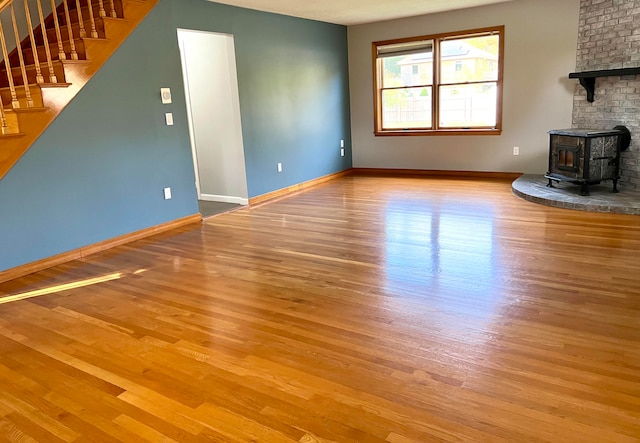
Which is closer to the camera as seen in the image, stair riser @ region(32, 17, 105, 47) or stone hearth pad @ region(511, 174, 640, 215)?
stair riser @ region(32, 17, 105, 47)

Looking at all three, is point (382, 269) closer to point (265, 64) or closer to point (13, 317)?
point (13, 317)

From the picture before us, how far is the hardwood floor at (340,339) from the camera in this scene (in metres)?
1.86

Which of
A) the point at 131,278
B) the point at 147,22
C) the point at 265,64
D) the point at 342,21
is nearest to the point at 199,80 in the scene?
the point at 265,64

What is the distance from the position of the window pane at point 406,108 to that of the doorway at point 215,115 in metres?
2.96

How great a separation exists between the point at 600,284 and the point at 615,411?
1.40 metres

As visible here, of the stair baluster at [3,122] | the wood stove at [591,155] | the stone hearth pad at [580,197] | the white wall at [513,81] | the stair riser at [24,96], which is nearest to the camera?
the stair baluster at [3,122]

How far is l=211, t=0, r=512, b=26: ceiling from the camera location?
18.0ft

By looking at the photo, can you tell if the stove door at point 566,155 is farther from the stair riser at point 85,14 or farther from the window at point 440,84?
the stair riser at point 85,14

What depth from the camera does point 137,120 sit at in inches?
180

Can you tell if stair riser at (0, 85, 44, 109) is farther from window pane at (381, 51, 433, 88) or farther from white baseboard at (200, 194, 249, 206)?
window pane at (381, 51, 433, 88)

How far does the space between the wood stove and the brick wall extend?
0.71 ft

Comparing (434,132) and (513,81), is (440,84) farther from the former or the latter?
(513,81)

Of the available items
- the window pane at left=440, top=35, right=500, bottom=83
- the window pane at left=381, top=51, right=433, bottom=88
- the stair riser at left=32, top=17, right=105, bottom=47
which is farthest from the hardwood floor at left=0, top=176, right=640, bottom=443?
the window pane at left=381, top=51, right=433, bottom=88

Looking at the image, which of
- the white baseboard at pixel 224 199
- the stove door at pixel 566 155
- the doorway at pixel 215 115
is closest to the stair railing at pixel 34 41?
the doorway at pixel 215 115
